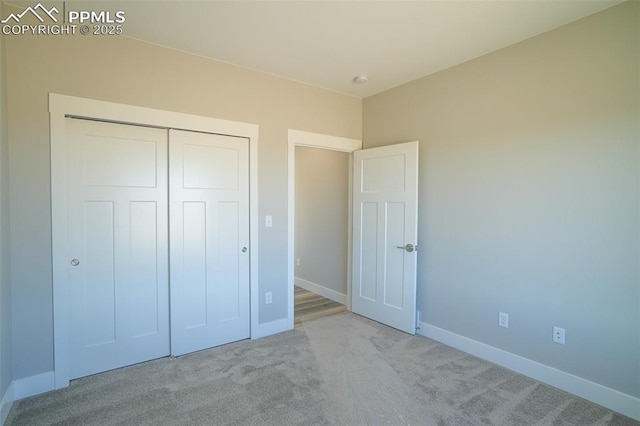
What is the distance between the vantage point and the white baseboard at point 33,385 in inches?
85.9

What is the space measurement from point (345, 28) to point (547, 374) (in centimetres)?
Result: 302

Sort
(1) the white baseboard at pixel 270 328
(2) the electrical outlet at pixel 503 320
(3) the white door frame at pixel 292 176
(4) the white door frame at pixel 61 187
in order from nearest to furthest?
1. (4) the white door frame at pixel 61 187
2. (2) the electrical outlet at pixel 503 320
3. (1) the white baseboard at pixel 270 328
4. (3) the white door frame at pixel 292 176

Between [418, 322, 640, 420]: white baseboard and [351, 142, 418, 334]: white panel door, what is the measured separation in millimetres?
425

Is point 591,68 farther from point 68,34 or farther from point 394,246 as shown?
point 68,34

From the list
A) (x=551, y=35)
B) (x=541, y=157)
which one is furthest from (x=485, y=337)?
(x=551, y=35)

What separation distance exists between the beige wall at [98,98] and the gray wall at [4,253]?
0.06 m

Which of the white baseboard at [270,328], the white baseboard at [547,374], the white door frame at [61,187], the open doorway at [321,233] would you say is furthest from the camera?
the open doorway at [321,233]

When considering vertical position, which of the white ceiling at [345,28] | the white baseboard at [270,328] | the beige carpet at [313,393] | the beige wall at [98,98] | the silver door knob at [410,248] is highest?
the white ceiling at [345,28]

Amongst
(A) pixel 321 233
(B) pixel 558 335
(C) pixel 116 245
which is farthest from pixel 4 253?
(B) pixel 558 335

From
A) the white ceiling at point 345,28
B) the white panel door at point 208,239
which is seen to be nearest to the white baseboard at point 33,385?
the white panel door at point 208,239

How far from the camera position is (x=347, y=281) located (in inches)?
167

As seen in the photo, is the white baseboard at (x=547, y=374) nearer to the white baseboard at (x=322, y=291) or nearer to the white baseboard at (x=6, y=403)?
the white baseboard at (x=322, y=291)

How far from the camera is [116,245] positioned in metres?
2.57

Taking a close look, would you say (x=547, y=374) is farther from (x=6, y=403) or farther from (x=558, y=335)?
(x=6, y=403)
